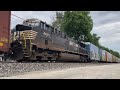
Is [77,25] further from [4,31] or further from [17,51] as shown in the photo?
[4,31]

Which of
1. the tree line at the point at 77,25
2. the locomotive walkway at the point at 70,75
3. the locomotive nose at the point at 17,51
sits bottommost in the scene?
the locomotive walkway at the point at 70,75

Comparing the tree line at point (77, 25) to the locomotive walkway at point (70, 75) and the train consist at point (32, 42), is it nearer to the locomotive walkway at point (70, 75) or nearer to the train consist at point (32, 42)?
the train consist at point (32, 42)

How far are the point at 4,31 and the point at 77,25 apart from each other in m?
41.6

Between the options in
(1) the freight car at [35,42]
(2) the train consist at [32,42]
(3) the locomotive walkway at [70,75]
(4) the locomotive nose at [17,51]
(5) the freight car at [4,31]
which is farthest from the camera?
(1) the freight car at [35,42]

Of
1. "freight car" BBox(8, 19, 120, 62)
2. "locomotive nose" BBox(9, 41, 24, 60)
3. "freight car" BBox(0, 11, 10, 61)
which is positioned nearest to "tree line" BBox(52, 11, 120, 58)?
"freight car" BBox(8, 19, 120, 62)

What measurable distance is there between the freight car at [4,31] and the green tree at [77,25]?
39194mm

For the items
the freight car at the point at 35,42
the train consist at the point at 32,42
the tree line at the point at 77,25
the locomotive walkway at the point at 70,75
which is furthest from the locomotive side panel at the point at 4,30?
the tree line at the point at 77,25

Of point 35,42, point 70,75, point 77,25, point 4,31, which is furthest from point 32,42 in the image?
point 77,25

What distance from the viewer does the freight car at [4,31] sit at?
50.4 feet

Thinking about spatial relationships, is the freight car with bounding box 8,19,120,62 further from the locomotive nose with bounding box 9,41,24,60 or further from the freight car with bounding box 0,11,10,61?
the freight car with bounding box 0,11,10,61

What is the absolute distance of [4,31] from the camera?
15.8 meters
